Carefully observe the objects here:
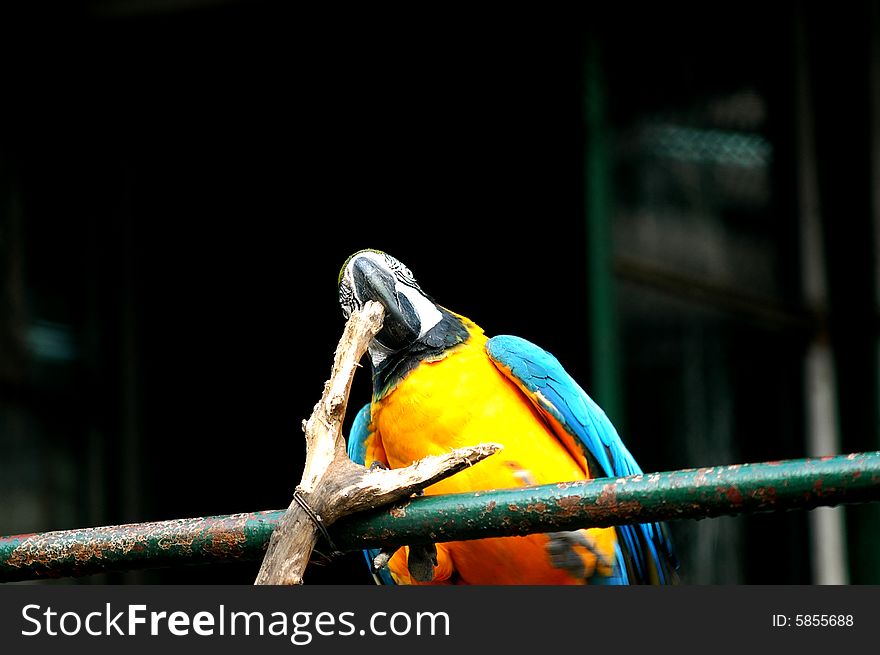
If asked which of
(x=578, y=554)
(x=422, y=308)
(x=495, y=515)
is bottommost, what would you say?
(x=578, y=554)

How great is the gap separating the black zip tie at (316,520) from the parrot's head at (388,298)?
1.79ft

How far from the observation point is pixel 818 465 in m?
1.08

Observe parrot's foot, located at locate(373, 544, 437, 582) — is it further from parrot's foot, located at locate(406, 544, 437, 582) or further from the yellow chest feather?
the yellow chest feather

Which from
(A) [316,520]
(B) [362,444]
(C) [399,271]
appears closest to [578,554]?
(B) [362,444]

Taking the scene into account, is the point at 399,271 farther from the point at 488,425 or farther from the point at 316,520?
the point at 316,520

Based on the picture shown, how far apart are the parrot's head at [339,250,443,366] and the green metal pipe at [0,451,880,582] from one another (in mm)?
567

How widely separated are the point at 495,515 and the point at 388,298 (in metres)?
0.66

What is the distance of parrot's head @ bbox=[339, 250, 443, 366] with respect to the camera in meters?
1.78

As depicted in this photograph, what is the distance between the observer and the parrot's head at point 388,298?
1.78 metres

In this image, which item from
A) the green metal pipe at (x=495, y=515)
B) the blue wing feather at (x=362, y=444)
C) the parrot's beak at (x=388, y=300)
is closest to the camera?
the green metal pipe at (x=495, y=515)

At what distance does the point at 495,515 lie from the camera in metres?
1.19

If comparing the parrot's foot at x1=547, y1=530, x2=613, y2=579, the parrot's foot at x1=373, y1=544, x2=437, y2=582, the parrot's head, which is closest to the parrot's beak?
the parrot's head

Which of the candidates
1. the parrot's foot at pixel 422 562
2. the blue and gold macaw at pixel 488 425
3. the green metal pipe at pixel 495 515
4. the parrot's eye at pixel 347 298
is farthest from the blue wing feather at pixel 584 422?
the green metal pipe at pixel 495 515

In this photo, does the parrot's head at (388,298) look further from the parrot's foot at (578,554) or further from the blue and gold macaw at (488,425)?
the parrot's foot at (578,554)
